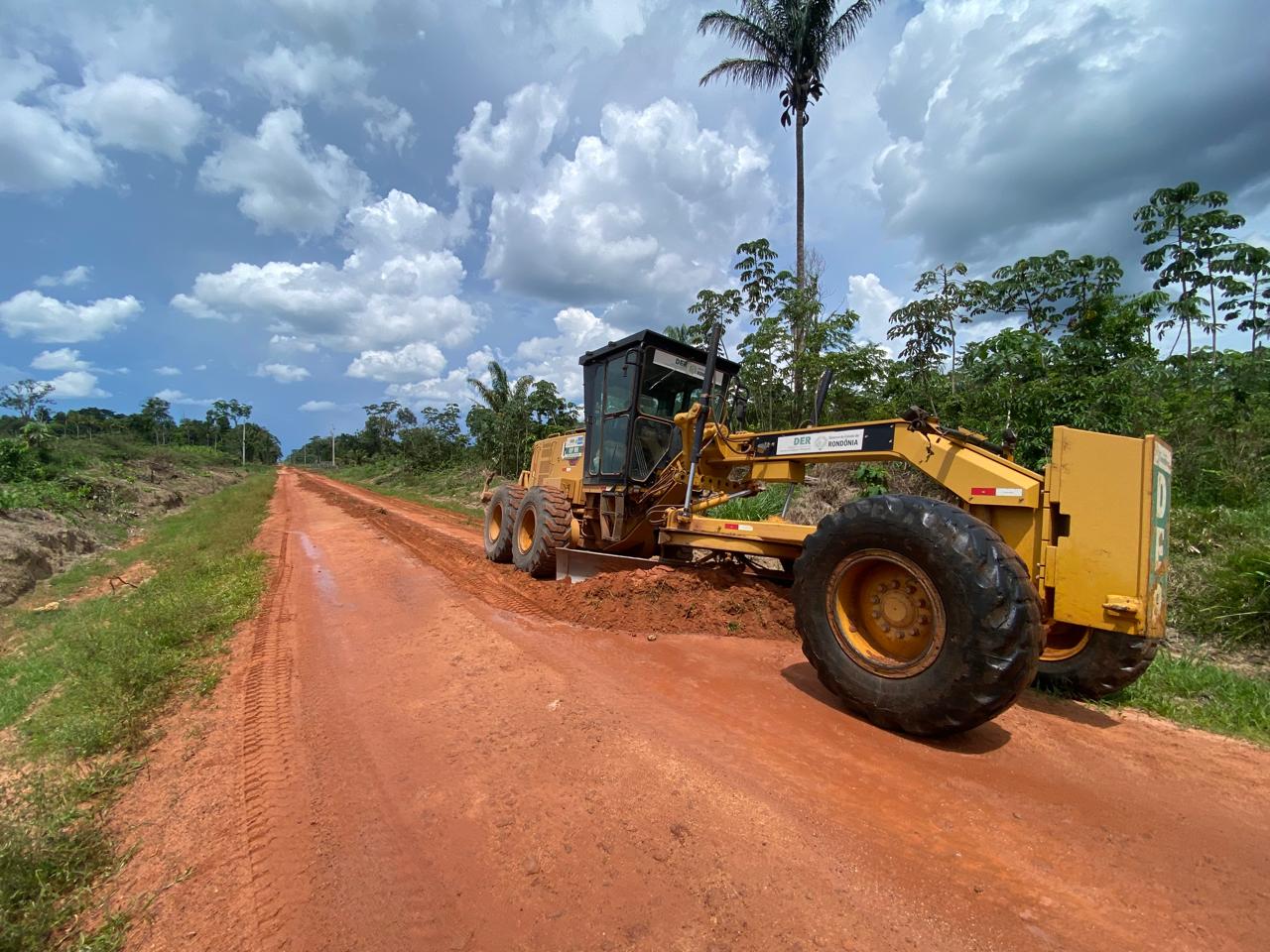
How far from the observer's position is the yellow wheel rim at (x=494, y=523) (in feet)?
31.3

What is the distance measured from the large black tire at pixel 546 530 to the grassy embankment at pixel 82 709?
10.00 ft

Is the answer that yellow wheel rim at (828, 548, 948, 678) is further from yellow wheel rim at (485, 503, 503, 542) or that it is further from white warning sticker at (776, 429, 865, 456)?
yellow wheel rim at (485, 503, 503, 542)

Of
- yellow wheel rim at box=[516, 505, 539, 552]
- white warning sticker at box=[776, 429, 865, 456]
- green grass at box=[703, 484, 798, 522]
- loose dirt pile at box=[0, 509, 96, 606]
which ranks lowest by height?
loose dirt pile at box=[0, 509, 96, 606]

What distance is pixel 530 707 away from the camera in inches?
139

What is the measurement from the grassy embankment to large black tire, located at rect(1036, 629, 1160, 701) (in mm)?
4813

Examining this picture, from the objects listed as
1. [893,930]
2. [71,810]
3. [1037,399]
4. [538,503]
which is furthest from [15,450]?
[1037,399]

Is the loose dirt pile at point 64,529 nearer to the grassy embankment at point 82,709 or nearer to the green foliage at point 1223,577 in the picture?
the grassy embankment at point 82,709

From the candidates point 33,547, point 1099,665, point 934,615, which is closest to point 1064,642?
point 1099,665

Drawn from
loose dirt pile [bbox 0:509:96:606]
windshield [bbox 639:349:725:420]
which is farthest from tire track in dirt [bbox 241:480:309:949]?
loose dirt pile [bbox 0:509:96:606]

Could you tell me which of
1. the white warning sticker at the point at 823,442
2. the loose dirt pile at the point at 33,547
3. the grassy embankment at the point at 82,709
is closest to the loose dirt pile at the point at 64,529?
the loose dirt pile at the point at 33,547

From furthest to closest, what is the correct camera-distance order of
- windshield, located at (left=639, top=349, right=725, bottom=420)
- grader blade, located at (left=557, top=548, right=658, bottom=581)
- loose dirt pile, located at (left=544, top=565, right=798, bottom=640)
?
windshield, located at (left=639, top=349, right=725, bottom=420)
grader blade, located at (left=557, top=548, right=658, bottom=581)
loose dirt pile, located at (left=544, top=565, right=798, bottom=640)

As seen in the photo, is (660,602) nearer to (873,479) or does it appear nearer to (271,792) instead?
(271,792)

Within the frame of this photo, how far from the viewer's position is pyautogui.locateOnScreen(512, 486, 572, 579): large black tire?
24.1 ft

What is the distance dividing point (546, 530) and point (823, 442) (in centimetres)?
376
